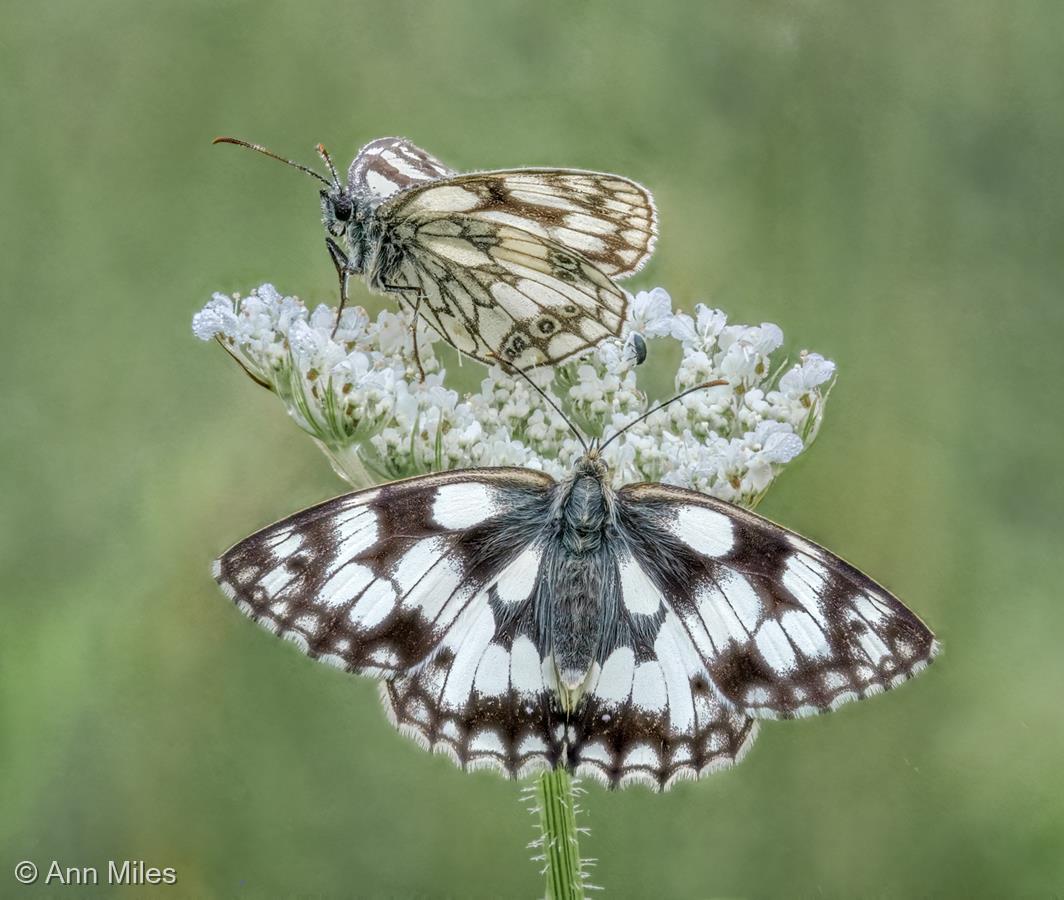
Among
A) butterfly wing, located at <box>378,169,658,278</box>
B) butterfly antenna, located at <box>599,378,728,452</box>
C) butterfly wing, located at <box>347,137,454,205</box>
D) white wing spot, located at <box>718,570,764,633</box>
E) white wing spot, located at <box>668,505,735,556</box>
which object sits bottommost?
white wing spot, located at <box>718,570,764,633</box>

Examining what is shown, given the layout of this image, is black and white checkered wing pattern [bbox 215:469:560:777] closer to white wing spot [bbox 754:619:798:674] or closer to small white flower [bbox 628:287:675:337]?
white wing spot [bbox 754:619:798:674]

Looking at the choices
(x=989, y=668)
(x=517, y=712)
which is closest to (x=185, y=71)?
(x=517, y=712)

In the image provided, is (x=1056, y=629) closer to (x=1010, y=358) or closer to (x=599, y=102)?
(x=1010, y=358)

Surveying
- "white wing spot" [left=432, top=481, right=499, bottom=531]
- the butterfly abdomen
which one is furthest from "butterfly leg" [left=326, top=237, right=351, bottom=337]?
the butterfly abdomen

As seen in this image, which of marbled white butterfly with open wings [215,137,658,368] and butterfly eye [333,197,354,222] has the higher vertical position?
butterfly eye [333,197,354,222]

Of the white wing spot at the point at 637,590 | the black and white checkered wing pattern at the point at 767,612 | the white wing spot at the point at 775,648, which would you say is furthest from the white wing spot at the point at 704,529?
the white wing spot at the point at 775,648

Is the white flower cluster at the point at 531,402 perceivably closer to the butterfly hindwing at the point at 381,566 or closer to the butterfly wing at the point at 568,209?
the butterfly wing at the point at 568,209
